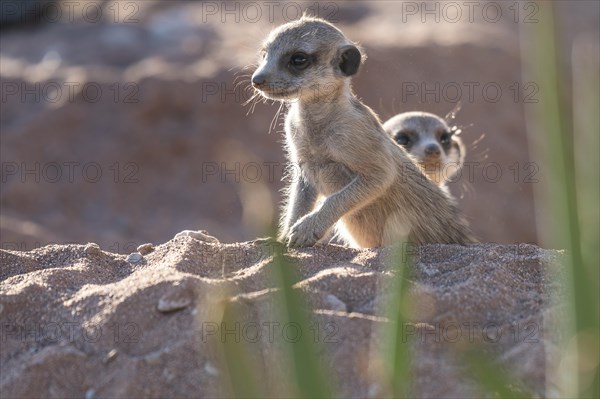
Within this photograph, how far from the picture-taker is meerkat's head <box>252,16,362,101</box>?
453cm

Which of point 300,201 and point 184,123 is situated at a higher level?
point 184,123

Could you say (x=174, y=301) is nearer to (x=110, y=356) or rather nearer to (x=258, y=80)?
(x=110, y=356)

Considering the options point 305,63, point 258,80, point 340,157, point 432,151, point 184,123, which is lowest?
point 340,157

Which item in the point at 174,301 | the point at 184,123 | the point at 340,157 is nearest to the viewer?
the point at 174,301

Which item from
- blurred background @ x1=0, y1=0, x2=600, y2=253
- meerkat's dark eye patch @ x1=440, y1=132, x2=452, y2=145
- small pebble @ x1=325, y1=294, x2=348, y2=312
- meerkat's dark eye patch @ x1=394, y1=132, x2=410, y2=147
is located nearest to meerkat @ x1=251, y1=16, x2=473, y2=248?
small pebble @ x1=325, y1=294, x2=348, y2=312

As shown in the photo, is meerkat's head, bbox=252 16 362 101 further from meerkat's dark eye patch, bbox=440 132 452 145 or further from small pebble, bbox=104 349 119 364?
meerkat's dark eye patch, bbox=440 132 452 145

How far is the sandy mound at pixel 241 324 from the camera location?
270 cm

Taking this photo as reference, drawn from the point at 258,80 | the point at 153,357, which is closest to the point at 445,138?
the point at 258,80

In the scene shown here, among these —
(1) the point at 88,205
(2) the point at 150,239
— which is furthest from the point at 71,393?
(1) the point at 88,205

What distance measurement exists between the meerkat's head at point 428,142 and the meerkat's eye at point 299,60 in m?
1.80

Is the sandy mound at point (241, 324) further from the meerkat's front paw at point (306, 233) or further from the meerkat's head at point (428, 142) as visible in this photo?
the meerkat's head at point (428, 142)

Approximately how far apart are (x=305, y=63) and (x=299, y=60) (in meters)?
0.03

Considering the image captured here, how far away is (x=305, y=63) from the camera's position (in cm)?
464

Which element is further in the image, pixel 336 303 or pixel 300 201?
pixel 300 201
